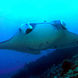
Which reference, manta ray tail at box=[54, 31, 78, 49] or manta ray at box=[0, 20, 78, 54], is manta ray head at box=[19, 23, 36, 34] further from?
manta ray tail at box=[54, 31, 78, 49]

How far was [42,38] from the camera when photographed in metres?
3.70

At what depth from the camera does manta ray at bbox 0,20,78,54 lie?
147 inches

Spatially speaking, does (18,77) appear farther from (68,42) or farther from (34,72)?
(68,42)

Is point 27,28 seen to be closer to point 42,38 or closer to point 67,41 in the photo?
point 42,38

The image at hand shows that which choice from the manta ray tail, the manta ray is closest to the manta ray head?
the manta ray

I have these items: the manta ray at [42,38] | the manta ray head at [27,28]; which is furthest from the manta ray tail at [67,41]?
the manta ray head at [27,28]

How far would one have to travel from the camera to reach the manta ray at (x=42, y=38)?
12.2ft

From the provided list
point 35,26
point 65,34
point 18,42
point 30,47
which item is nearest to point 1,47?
point 18,42

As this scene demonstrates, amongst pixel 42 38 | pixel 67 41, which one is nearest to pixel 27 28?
pixel 42 38

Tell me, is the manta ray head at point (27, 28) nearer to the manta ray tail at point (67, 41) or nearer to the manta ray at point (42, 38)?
the manta ray at point (42, 38)

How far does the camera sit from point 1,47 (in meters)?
4.18

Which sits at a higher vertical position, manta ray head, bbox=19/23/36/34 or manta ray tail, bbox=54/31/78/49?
manta ray head, bbox=19/23/36/34

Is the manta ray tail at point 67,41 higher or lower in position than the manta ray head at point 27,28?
lower

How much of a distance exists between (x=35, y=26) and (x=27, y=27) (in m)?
0.24
